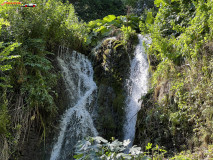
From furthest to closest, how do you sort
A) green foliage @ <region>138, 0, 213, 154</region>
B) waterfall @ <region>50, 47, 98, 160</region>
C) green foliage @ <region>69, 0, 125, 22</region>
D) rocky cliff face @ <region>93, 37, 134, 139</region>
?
1. green foliage @ <region>69, 0, 125, 22</region>
2. rocky cliff face @ <region>93, 37, 134, 139</region>
3. waterfall @ <region>50, 47, 98, 160</region>
4. green foliage @ <region>138, 0, 213, 154</region>

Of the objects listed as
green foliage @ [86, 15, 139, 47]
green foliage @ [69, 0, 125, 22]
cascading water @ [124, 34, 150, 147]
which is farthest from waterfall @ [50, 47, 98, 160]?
green foliage @ [69, 0, 125, 22]

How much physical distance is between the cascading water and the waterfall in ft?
3.14

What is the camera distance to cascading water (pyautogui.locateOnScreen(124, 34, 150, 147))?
5.99 meters

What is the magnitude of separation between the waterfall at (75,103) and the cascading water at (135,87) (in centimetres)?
96

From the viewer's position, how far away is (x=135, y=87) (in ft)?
21.9

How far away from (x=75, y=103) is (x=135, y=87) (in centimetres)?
184

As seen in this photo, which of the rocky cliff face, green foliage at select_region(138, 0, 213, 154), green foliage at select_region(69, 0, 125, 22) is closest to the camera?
green foliage at select_region(138, 0, 213, 154)

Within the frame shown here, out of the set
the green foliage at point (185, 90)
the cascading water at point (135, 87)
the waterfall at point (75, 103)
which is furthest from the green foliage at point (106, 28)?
the green foliage at point (185, 90)

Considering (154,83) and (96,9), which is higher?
(96,9)

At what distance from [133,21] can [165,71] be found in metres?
4.84

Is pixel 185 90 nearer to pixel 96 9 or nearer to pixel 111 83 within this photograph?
pixel 111 83

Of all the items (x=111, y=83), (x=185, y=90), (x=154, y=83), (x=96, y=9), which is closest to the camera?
(x=185, y=90)

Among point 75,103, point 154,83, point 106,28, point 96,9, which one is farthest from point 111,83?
point 96,9

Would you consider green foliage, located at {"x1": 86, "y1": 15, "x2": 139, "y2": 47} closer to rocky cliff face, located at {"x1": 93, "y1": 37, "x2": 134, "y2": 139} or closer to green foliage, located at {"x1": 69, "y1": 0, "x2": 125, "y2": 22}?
rocky cliff face, located at {"x1": 93, "y1": 37, "x2": 134, "y2": 139}
